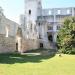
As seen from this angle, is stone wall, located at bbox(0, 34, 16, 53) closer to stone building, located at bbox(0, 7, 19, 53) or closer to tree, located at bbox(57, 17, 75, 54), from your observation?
stone building, located at bbox(0, 7, 19, 53)

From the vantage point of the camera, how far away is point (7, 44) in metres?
25.8

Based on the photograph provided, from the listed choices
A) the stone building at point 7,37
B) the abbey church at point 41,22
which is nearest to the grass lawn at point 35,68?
the stone building at point 7,37

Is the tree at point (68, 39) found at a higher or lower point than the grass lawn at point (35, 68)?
higher

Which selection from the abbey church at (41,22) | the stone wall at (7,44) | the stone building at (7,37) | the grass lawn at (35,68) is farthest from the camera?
the abbey church at (41,22)

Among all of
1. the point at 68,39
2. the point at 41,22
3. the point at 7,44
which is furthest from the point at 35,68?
the point at 41,22

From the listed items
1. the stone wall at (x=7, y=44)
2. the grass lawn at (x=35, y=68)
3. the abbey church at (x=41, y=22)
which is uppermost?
the abbey church at (x=41, y=22)

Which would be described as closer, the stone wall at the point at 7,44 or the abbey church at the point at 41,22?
the stone wall at the point at 7,44

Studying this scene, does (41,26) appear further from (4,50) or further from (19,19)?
(4,50)

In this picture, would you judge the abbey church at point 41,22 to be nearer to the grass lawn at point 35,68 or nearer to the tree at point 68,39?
the tree at point 68,39

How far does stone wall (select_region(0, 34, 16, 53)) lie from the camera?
2412 centimetres

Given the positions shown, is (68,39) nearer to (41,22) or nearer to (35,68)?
(35,68)

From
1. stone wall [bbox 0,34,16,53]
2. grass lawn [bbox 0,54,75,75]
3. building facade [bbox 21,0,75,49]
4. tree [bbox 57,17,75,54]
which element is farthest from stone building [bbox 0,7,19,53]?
building facade [bbox 21,0,75,49]

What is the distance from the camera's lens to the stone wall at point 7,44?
24116 millimetres

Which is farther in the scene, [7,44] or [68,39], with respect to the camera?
[68,39]
